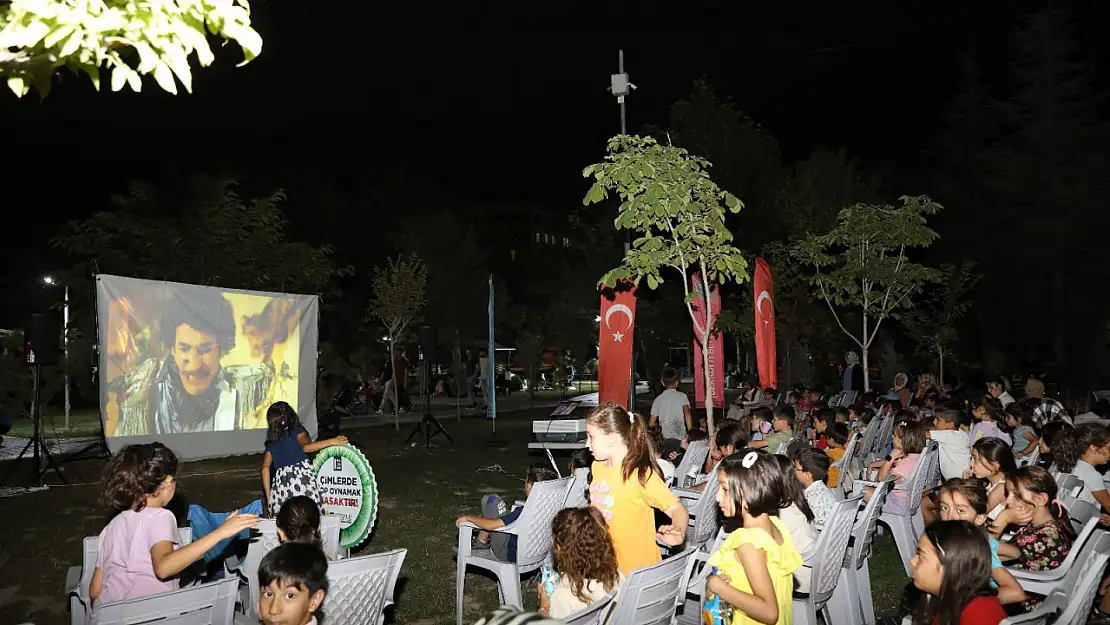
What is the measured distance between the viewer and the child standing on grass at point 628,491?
12.8 feet

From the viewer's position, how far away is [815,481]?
5039 mm

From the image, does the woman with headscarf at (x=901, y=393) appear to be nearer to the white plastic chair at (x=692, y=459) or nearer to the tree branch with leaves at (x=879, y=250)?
the tree branch with leaves at (x=879, y=250)

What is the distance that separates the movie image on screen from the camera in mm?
11656

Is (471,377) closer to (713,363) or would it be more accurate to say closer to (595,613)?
(713,363)

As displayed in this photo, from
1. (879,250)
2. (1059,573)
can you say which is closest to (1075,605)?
(1059,573)

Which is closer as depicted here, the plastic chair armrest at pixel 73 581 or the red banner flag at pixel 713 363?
the plastic chair armrest at pixel 73 581

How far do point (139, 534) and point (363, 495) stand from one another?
9.85 feet

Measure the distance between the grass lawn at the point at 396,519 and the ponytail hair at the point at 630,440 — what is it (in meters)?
2.17

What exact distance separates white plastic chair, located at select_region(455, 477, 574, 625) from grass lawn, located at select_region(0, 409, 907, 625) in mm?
560

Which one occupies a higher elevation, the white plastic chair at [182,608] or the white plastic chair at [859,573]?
the white plastic chair at [182,608]

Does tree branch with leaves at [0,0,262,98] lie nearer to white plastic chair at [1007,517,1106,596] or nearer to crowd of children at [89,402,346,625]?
crowd of children at [89,402,346,625]

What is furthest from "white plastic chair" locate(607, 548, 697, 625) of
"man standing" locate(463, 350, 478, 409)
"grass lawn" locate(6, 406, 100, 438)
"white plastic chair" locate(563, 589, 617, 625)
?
"man standing" locate(463, 350, 478, 409)

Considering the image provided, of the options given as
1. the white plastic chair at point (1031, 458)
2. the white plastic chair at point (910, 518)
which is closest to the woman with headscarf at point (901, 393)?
the white plastic chair at point (1031, 458)

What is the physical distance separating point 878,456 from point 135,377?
1076 centimetres
